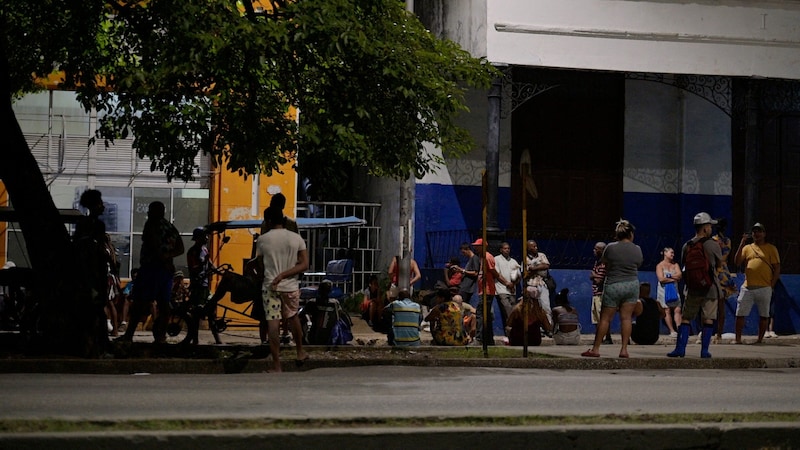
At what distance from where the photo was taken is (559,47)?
21859 mm

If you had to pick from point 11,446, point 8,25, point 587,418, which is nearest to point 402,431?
point 587,418

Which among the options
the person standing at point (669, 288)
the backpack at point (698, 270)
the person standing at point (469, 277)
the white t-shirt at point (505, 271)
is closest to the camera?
the backpack at point (698, 270)

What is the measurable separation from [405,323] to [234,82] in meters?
4.04

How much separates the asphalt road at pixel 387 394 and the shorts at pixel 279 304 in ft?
2.01

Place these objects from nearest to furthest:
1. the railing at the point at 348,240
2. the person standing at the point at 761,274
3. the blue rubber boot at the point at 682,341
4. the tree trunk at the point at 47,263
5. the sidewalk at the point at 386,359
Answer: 1. the sidewalk at the point at 386,359
2. the tree trunk at the point at 47,263
3. the blue rubber boot at the point at 682,341
4. the person standing at the point at 761,274
5. the railing at the point at 348,240

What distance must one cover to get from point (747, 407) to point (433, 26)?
1559 cm

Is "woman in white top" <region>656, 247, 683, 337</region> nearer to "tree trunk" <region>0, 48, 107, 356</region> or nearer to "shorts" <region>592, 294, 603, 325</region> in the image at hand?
"shorts" <region>592, 294, 603, 325</region>

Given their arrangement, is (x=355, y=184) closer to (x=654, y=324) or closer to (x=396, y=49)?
(x=654, y=324)

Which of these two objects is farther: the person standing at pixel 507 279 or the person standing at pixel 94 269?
the person standing at pixel 507 279

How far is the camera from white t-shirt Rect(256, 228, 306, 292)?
12.6 meters

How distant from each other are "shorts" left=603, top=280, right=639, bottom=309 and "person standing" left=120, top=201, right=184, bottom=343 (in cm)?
520

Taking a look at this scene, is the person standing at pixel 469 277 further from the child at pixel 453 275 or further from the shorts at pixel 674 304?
the shorts at pixel 674 304

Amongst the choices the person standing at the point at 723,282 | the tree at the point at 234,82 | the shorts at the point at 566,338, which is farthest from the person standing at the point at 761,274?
the tree at the point at 234,82

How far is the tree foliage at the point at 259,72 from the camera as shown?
1315 centimetres
